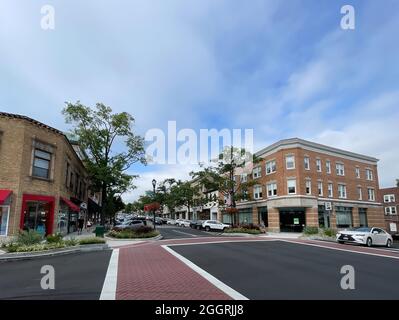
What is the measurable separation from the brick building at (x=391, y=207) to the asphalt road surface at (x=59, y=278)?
5779 cm

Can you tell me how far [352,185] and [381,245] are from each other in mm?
20249

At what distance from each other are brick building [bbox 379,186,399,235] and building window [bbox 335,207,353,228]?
20.5 metres

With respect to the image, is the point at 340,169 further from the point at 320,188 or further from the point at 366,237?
the point at 366,237

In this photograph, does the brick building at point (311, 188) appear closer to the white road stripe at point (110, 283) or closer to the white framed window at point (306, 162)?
the white framed window at point (306, 162)

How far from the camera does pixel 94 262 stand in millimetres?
12055

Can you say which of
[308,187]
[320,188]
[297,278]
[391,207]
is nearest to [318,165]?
[320,188]

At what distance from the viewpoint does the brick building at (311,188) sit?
3641cm

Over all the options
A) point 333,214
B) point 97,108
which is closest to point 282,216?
point 333,214

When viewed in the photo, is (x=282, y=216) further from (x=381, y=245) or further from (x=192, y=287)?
(x=192, y=287)

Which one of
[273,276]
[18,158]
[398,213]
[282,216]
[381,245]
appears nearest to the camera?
[273,276]

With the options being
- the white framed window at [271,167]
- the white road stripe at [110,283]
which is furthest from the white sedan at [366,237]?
the white road stripe at [110,283]

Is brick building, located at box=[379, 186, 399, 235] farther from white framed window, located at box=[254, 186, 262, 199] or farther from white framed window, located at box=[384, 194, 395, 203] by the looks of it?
white framed window, located at box=[254, 186, 262, 199]

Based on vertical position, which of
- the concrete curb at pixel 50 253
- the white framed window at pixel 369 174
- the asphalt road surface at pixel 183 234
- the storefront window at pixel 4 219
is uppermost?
the white framed window at pixel 369 174
